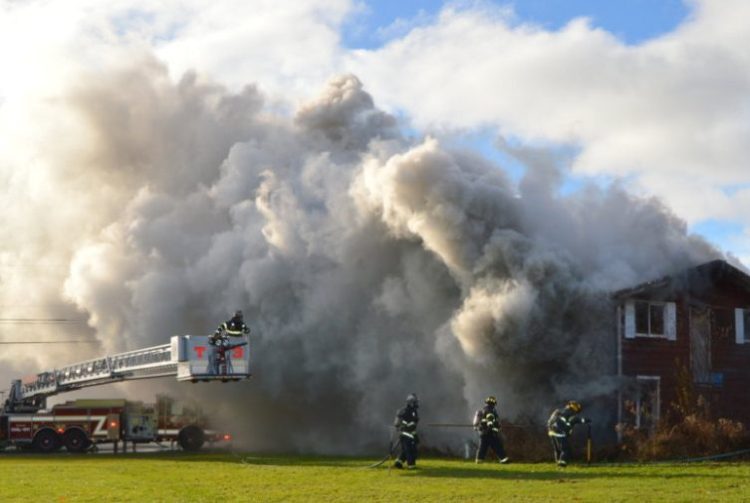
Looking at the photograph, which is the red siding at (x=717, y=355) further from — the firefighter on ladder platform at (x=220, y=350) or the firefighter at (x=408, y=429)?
the firefighter on ladder platform at (x=220, y=350)

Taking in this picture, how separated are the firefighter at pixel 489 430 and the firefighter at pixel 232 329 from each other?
604cm

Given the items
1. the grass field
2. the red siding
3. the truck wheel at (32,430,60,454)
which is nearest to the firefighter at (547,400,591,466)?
the grass field

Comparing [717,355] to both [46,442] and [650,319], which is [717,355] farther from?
[46,442]

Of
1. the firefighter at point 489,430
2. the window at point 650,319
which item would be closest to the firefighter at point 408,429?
the firefighter at point 489,430

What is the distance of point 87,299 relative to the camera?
40.0 meters

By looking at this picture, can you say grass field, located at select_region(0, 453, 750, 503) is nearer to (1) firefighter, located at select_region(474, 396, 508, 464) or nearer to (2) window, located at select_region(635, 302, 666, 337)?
(1) firefighter, located at select_region(474, 396, 508, 464)

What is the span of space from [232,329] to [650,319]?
1309 cm

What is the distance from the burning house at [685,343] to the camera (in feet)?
95.8

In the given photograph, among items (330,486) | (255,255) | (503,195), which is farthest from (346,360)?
(330,486)

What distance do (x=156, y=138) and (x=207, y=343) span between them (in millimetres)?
19955

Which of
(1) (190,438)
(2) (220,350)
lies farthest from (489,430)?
(1) (190,438)

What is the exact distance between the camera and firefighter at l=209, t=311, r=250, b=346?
→ 2380 cm

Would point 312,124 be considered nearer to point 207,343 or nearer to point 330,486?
point 207,343

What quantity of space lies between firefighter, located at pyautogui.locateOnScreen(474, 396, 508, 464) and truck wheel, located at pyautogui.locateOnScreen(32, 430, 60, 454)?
18377 millimetres
